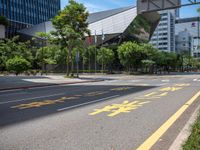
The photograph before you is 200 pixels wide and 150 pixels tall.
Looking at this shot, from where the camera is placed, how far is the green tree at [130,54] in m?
74.9

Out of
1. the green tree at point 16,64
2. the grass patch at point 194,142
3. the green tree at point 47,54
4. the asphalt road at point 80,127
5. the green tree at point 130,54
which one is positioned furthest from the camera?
the green tree at point 47,54

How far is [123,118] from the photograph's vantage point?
10.2m

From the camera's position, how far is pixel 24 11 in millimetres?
130000

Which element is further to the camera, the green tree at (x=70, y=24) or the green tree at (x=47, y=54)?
the green tree at (x=47, y=54)

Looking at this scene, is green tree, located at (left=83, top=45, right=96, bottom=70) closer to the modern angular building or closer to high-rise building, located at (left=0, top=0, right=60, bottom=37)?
the modern angular building

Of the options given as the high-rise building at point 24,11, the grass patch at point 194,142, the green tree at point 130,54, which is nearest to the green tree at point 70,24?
the green tree at point 130,54

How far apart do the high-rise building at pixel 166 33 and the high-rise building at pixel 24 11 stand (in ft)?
211

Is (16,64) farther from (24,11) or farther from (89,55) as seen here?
(24,11)

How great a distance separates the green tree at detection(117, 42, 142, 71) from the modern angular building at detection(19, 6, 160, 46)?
465 inches

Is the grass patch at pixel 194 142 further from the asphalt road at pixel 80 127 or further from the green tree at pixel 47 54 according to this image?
the green tree at pixel 47 54

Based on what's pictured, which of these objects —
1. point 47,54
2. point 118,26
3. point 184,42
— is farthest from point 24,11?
point 184,42

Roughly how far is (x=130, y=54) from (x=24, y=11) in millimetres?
68979

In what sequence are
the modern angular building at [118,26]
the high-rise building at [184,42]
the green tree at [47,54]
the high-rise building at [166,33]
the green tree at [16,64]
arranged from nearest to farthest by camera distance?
1. the green tree at [16,64]
2. the green tree at [47,54]
3. the modern angular building at [118,26]
4. the high-rise building at [184,42]
5. the high-rise building at [166,33]

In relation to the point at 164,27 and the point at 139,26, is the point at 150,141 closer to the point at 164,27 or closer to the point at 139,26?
the point at 139,26
